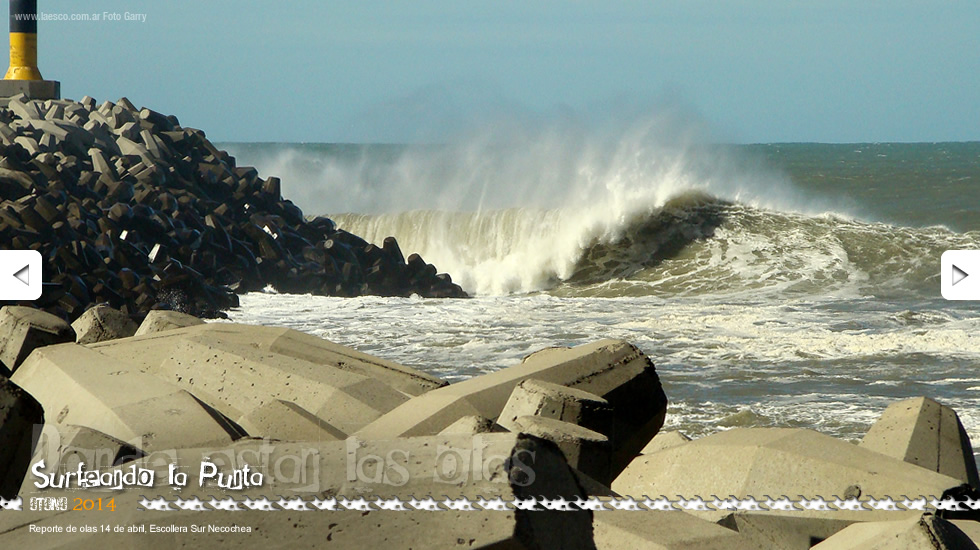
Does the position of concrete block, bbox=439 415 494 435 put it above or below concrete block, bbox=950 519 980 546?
above

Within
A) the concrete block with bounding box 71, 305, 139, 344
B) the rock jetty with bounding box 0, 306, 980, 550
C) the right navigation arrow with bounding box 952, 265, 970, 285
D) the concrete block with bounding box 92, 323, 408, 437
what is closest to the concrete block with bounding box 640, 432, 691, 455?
the rock jetty with bounding box 0, 306, 980, 550

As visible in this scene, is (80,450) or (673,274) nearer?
(80,450)

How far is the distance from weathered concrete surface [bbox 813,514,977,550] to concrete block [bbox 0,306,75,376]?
345 cm

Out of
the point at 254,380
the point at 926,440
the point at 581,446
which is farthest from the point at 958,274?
the point at 254,380

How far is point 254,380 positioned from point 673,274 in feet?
42.5

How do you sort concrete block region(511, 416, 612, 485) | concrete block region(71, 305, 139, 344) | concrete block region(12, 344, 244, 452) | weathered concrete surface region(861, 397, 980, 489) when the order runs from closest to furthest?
concrete block region(12, 344, 244, 452), concrete block region(511, 416, 612, 485), weathered concrete surface region(861, 397, 980, 489), concrete block region(71, 305, 139, 344)

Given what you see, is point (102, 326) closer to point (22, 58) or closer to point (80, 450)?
point (80, 450)

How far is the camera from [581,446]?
298 cm

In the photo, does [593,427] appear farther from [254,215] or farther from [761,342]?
[254,215]

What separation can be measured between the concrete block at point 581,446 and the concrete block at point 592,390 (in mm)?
418

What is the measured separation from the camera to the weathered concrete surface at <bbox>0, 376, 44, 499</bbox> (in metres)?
2.65

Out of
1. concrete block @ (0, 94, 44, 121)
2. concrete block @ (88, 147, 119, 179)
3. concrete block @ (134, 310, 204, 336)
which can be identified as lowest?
concrete block @ (134, 310, 204, 336)

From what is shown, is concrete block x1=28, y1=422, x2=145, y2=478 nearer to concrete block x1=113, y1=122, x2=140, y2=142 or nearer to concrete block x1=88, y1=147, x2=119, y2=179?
concrete block x1=88, y1=147, x2=119, y2=179

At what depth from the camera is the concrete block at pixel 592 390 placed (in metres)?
3.51
